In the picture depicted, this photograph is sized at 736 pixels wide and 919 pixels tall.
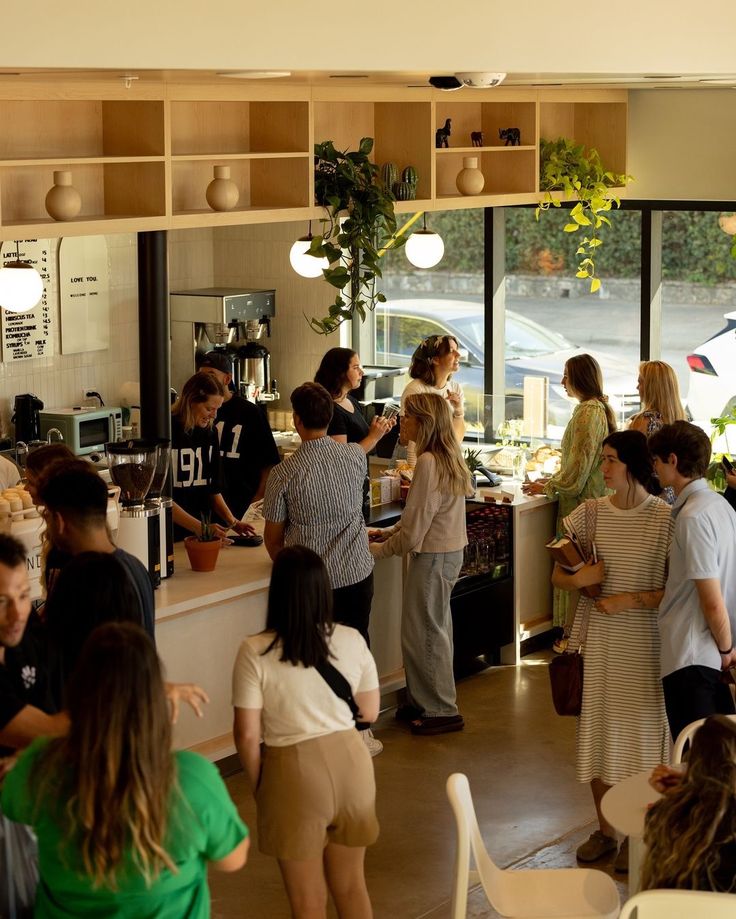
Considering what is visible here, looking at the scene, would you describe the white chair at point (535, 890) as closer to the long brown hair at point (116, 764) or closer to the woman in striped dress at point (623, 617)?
the woman in striped dress at point (623, 617)

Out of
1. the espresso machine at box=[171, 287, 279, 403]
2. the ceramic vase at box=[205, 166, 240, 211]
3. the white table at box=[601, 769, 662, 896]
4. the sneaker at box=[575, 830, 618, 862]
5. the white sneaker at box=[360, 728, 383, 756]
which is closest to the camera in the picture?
the white table at box=[601, 769, 662, 896]

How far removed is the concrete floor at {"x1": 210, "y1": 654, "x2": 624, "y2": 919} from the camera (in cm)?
471

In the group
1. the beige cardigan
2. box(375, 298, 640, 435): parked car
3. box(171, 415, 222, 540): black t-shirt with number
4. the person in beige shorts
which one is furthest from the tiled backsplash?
the person in beige shorts

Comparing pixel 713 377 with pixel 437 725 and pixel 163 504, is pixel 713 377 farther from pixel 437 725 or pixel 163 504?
pixel 163 504

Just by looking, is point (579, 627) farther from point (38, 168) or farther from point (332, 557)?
point (38, 168)

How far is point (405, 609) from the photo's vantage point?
20.2 ft

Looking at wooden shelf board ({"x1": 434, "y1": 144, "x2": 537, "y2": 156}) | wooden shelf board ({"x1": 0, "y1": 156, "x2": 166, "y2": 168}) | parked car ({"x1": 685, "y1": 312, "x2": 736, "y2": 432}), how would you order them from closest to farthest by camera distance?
wooden shelf board ({"x1": 0, "y1": 156, "x2": 166, "y2": 168}) → wooden shelf board ({"x1": 434, "y1": 144, "x2": 537, "y2": 156}) → parked car ({"x1": 685, "y1": 312, "x2": 736, "y2": 432})

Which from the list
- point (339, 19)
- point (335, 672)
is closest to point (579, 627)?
point (335, 672)

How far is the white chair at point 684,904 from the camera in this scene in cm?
288

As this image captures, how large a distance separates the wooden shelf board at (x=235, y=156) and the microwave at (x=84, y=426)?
2327 millimetres

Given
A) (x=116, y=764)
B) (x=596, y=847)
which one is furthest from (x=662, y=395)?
Answer: (x=116, y=764)

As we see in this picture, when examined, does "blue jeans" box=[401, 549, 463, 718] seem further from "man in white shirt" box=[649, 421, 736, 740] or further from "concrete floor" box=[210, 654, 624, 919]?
"man in white shirt" box=[649, 421, 736, 740]

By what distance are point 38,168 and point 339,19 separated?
5.85ft

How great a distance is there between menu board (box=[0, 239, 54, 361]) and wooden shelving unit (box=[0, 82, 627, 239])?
6.95 ft
